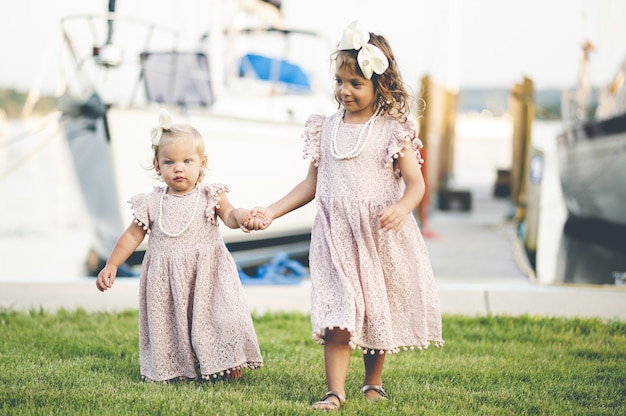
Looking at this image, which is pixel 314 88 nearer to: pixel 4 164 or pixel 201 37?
pixel 201 37

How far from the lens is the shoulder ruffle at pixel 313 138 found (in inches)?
132

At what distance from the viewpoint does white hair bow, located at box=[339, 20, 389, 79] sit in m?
3.14

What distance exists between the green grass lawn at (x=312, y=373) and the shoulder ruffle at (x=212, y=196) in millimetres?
742

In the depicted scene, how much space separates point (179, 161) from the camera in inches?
135

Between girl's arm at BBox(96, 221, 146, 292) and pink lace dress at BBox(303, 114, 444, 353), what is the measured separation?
80 centimetres

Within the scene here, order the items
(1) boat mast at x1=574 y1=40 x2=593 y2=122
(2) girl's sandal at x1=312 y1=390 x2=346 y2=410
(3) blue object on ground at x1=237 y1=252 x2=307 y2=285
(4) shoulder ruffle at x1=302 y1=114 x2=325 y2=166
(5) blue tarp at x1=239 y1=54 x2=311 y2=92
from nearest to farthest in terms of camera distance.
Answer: (2) girl's sandal at x1=312 y1=390 x2=346 y2=410 < (4) shoulder ruffle at x1=302 y1=114 x2=325 y2=166 < (3) blue object on ground at x1=237 y1=252 x2=307 y2=285 < (5) blue tarp at x1=239 y1=54 x2=311 y2=92 < (1) boat mast at x1=574 y1=40 x2=593 y2=122

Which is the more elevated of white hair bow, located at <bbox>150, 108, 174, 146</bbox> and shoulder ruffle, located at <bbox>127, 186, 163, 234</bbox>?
white hair bow, located at <bbox>150, 108, 174, 146</bbox>

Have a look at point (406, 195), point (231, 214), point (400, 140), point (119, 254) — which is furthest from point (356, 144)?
point (119, 254)

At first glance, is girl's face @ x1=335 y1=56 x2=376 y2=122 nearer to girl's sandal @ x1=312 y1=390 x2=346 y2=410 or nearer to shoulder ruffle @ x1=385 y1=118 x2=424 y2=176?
shoulder ruffle @ x1=385 y1=118 x2=424 y2=176

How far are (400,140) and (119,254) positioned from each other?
1.30 meters

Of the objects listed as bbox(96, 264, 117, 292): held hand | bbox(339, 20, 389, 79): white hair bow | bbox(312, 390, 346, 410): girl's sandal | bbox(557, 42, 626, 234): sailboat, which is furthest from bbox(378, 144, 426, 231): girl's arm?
bbox(557, 42, 626, 234): sailboat

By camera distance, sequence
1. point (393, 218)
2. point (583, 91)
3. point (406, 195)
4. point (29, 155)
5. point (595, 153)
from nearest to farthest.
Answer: point (393, 218)
point (406, 195)
point (29, 155)
point (595, 153)
point (583, 91)

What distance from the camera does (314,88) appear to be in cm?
1222

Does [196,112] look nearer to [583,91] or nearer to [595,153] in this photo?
[595,153]
